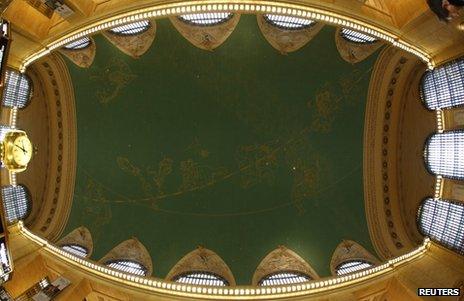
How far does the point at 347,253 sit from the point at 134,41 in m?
10.4

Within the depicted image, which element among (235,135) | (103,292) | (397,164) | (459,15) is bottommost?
(103,292)

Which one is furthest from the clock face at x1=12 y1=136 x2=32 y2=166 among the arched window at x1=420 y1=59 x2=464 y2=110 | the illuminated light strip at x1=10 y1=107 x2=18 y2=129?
the arched window at x1=420 y1=59 x2=464 y2=110

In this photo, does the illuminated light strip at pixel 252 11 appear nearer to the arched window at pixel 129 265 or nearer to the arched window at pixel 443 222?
the arched window at pixel 443 222

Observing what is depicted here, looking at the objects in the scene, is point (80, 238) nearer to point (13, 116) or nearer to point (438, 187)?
point (13, 116)

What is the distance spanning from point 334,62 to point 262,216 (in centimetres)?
619

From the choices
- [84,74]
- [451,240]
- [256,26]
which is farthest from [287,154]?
[84,74]

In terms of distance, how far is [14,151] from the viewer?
34.7 ft

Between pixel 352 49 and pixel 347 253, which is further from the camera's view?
pixel 347 253

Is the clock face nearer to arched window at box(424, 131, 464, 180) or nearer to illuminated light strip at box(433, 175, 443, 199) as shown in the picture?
illuminated light strip at box(433, 175, 443, 199)

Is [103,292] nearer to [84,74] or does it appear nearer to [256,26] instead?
[84,74]

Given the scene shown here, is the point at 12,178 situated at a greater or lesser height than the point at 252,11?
lesser

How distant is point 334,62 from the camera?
1603 centimetres

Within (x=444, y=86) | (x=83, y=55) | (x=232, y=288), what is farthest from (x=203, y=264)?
(x=444, y=86)

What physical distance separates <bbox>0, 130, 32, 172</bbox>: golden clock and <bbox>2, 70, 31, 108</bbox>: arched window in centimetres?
468
